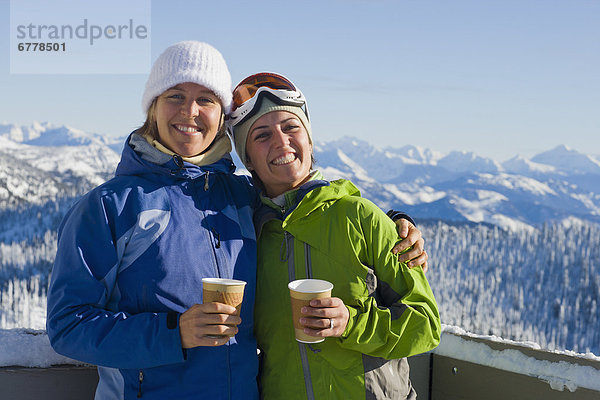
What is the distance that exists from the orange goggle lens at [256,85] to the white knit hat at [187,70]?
141mm

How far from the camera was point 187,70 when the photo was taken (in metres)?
2.47

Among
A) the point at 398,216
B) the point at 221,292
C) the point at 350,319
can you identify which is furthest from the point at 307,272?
the point at 398,216

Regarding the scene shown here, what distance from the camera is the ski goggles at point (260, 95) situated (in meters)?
2.67

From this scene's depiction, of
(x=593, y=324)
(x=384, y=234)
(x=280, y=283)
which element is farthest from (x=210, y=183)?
(x=593, y=324)

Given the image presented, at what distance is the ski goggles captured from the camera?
2.67 meters

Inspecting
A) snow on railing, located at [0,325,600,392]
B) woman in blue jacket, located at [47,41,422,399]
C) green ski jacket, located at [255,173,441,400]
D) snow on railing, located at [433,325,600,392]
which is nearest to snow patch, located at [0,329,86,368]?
snow on railing, located at [0,325,600,392]

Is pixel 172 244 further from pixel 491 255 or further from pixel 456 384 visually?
pixel 491 255

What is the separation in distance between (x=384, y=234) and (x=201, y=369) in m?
0.91

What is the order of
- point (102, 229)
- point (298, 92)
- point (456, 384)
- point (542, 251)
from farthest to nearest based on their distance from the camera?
point (542, 251) → point (456, 384) → point (298, 92) → point (102, 229)

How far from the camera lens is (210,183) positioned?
8.15 feet

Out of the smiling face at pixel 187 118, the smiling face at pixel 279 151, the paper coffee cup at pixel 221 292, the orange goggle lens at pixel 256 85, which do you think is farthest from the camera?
the orange goggle lens at pixel 256 85

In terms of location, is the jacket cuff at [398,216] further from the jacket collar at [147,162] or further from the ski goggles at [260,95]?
the jacket collar at [147,162]

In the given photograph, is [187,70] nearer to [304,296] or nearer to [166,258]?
[166,258]

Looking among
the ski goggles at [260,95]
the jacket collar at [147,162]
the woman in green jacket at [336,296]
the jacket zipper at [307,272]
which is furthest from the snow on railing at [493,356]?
the ski goggles at [260,95]
